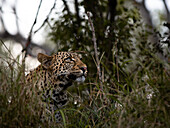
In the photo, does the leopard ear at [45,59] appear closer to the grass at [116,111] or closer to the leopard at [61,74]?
the leopard at [61,74]

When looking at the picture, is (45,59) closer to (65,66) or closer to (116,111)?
(65,66)

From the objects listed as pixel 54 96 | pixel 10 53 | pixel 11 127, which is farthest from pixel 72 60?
pixel 11 127

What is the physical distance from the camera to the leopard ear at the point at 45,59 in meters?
4.43

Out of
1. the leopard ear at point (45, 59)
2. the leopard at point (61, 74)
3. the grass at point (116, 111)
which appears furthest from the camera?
the leopard ear at point (45, 59)

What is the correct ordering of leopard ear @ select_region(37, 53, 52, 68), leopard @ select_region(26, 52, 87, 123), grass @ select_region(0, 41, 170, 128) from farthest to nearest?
1. leopard ear @ select_region(37, 53, 52, 68)
2. leopard @ select_region(26, 52, 87, 123)
3. grass @ select_region(0, 41, 170, 128)

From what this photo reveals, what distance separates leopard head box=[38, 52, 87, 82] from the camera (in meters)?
4.32

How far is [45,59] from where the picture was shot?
Result: 4.49m

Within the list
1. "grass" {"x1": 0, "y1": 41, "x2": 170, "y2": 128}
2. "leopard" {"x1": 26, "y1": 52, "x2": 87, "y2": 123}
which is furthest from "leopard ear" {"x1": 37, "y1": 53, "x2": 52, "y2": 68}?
"grass" {"x1": 0, "y1": 41, "x2": 170, "y2": 128}

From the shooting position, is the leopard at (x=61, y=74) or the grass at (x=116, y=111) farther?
the leopard at (x=61, y=74)

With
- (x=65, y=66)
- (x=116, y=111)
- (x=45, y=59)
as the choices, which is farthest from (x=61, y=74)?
(x=116, y=111)

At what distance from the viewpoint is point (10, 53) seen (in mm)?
3355

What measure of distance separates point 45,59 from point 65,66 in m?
0.36

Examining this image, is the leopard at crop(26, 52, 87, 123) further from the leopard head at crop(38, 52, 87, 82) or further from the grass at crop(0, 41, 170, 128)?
the grass at crop(0, 41, 170, 128)

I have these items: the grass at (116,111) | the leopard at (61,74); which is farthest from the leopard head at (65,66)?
the grass at (116,111)
